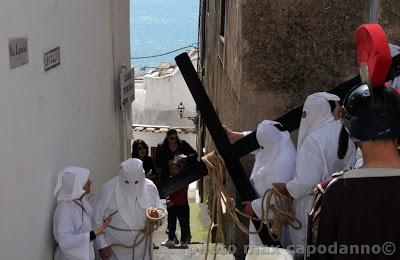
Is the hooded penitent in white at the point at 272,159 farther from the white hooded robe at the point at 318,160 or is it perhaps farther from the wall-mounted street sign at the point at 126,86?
the wall-mounted street sign at the point at 126,86

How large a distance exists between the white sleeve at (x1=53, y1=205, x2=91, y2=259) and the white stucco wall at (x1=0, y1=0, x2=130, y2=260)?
96 millimetres

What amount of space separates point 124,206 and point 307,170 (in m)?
1.55

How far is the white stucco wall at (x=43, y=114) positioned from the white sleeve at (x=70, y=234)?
3.8 inches

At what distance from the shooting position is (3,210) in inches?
144

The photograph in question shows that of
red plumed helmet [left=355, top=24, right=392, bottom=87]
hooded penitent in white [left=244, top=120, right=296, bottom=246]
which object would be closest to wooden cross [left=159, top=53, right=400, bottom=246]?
hooded penitent in white [left=244, top=120, right=296, bottom=246]

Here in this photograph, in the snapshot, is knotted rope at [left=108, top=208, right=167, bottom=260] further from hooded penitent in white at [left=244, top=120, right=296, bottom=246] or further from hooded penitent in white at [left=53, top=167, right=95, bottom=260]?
hooded penitent in white at [left=244, top=120, right=296, bottom=246]

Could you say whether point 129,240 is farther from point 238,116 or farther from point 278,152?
point 238,116

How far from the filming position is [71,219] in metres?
4.56

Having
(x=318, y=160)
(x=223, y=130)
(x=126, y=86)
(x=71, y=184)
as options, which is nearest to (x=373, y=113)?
(x=318, y=160)

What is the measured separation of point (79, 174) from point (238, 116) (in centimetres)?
225

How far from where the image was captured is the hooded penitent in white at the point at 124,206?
198 inches

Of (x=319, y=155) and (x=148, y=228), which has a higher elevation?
(x=319, y=155)

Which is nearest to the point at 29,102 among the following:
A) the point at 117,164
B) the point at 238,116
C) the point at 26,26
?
the point at 26,26

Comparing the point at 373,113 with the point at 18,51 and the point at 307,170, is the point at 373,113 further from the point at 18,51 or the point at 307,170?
the point at 18,51
